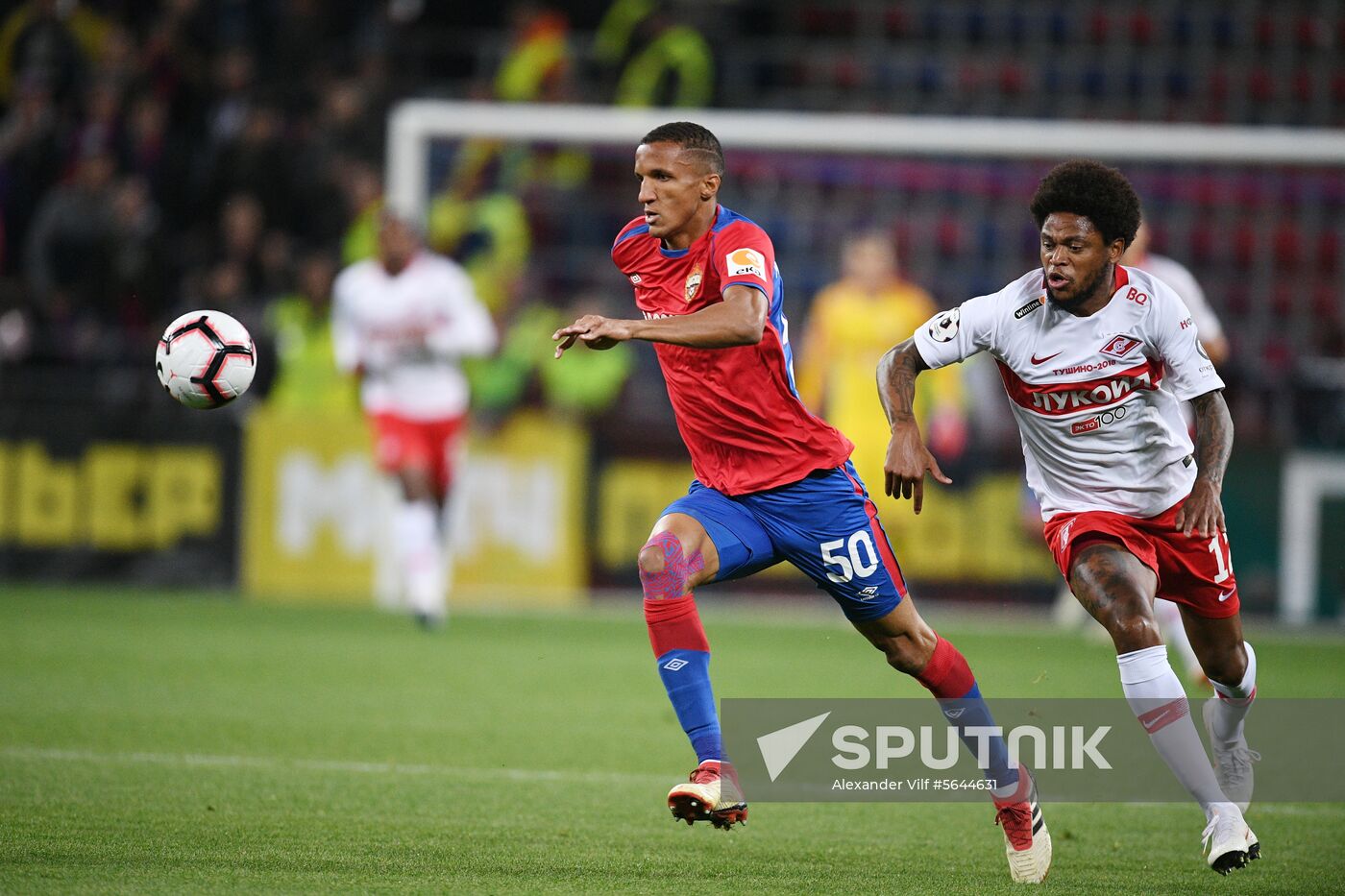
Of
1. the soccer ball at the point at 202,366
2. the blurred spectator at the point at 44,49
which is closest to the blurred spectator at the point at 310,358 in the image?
the blurred spectator at the point at 44,49

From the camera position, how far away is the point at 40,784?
6262 mm

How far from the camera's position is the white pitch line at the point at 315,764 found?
6.85 m

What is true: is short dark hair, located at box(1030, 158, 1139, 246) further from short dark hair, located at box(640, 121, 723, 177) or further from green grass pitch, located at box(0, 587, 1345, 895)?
green grass pitch, located at box(0, 587, 1345, 895)

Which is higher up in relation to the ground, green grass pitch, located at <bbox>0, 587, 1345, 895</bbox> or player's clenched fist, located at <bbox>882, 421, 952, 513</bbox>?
player's clenched fist, located at <bbox>882, 421, 952, 513</bbox>

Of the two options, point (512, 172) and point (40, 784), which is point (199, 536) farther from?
point (40, 784)

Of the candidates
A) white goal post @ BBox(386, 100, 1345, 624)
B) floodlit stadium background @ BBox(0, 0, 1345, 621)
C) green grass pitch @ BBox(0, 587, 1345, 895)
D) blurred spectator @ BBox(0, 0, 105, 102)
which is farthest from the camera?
blurred spectator @ BBox(0, 0, 105, 102)

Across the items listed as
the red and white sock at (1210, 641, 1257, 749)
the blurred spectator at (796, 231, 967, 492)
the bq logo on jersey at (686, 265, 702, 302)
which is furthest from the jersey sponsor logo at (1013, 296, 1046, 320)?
the blurred spectator at (796, 231, 967, 492)

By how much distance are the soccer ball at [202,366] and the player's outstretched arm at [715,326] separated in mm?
1921

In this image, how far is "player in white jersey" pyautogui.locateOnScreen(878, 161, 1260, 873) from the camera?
535cm

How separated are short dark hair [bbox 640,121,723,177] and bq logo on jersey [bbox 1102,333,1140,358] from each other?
4.48 ft

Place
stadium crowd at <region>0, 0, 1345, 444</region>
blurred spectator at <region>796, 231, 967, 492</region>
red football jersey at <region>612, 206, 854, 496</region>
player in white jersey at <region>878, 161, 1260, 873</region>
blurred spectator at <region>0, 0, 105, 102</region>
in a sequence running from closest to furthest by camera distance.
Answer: player in white jersey at <region>878, 161, 1260, 873</region> → red football jersey at <region>612, 206, 854, 496</region> → blurred spectator at <region>796, 231, 967, 492</region> → stadium crowd at <region>0, 0, 1345, 444</region> → blurred spectator at <region>0, 0, 105, 102</region>

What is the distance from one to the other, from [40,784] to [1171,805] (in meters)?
4.12

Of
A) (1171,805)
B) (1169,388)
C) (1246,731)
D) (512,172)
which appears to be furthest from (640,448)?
(1169,388)

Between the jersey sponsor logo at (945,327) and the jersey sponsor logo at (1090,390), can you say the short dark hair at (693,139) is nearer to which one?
the jersey sponsor logo at (945,327)
